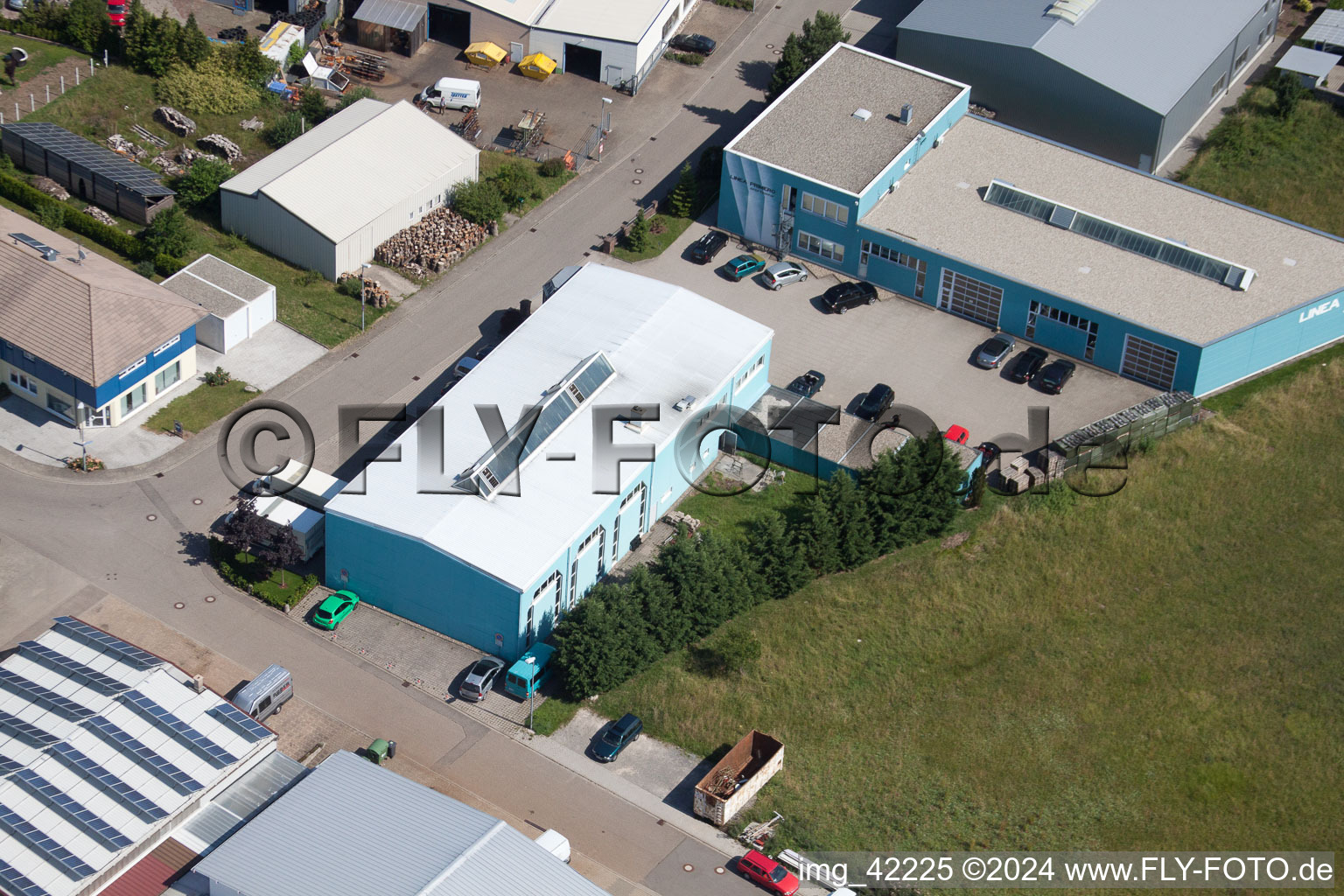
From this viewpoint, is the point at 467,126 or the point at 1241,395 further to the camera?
the point at 467,126

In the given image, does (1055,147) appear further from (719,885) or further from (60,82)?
(60,82)

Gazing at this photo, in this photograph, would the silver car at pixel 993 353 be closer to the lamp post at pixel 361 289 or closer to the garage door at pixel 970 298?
the garage door at pixel 970 298

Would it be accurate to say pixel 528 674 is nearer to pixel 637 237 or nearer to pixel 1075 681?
pixel 1075 681

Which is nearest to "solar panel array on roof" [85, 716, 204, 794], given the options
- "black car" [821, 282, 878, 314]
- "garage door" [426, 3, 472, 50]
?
"black car" [821, 282, 878, 314]

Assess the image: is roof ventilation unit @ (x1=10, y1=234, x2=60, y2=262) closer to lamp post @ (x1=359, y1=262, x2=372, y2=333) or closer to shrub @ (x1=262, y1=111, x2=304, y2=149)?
lamp post @ (x1=359, y1=262, x2=372, y2=333)

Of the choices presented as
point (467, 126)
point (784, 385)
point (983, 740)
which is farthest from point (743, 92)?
point (983, 740)

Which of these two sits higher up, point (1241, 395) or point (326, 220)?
point (326, 220)

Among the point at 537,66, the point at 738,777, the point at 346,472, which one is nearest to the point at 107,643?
the point at 346,472

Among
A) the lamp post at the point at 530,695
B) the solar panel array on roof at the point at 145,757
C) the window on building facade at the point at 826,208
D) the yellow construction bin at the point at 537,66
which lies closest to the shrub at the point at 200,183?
the yellow construction bin at the point at 537,66
